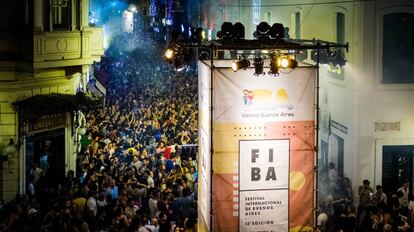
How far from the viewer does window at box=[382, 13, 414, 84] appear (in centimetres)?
1852

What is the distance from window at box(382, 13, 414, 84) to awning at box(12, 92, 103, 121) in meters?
9.15

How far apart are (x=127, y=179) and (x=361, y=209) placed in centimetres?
635

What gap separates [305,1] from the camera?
Result: 81.4 feet

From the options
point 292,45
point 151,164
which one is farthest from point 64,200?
point 292,45

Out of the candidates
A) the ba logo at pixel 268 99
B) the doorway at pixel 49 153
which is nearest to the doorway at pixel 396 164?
the ba logo at pixel 268 99

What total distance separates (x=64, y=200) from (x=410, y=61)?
10.9m

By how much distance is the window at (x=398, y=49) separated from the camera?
1852 cm

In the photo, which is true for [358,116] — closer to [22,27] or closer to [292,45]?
[292,45]

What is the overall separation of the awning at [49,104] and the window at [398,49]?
9.15 metres

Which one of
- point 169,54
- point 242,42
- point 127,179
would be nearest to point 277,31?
point 242,42

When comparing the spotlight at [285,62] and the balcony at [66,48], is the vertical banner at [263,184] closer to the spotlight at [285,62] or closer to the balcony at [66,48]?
the spotlight at [285,62]

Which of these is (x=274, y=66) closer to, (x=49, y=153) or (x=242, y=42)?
(x=242, y=42)

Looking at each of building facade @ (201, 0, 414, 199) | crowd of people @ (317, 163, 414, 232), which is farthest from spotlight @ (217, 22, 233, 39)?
building facade @ (201, 0, 414, 199)

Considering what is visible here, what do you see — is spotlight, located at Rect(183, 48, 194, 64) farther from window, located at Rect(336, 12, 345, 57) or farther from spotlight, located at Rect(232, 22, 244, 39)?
window, located at Rect(336, 12, 345, 57)
